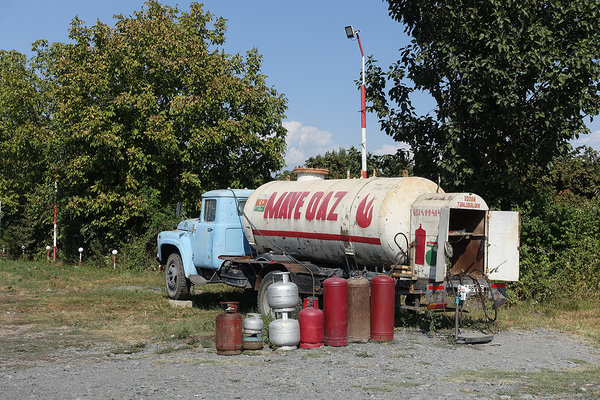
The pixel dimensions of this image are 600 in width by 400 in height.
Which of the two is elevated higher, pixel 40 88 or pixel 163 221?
pixel 40 88

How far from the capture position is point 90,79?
24500 millimetres

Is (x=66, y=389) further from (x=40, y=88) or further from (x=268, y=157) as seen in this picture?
(x=40, y=88)

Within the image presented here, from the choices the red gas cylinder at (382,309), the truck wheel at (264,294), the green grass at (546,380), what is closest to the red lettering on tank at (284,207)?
the truck wheel at (264,294)

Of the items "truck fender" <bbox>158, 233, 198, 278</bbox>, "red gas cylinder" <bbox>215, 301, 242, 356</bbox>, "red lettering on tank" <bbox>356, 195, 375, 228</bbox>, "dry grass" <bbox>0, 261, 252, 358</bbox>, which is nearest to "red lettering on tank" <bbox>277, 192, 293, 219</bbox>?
"red lettering on tank" <bbox>356, 195, 375, 228</bbox>

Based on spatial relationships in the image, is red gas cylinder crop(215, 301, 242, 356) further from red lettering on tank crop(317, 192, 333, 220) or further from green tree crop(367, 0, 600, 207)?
green tree crop(367, 0, 600, 207)

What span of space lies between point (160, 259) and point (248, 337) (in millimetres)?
7665

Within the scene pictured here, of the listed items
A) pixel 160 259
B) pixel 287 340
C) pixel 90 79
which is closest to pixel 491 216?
pixel 287 340

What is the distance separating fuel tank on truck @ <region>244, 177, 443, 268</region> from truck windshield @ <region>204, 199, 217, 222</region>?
795 mm

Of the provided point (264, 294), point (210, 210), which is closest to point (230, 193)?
point (210, 210)

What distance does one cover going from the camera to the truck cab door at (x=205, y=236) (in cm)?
1548

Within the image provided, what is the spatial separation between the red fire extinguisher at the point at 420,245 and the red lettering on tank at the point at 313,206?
97.8 inches

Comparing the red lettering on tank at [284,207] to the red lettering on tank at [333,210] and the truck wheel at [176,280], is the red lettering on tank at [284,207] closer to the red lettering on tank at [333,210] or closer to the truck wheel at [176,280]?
the red lettering on tank at [333,210]

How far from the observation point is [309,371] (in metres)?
9.06

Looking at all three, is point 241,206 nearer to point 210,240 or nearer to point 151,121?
point 210,240
